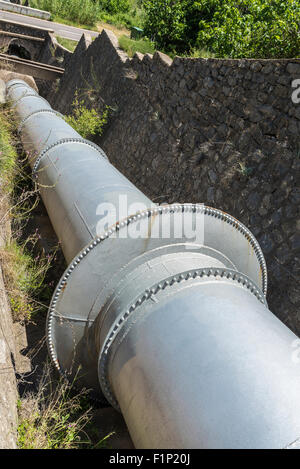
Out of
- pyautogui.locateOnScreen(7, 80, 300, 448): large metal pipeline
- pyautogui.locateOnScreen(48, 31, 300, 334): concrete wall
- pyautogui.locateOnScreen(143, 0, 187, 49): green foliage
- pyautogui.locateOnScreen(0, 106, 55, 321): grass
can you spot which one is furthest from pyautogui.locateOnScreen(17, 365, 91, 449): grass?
pyautogui.locateOnScreen(143, 0, 187, 49): green foliage

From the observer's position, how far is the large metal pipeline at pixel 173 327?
4.63 ft

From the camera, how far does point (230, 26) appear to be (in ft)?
25.1

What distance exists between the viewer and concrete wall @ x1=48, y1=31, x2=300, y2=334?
3.89 m

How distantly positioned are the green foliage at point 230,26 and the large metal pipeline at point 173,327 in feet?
12.5

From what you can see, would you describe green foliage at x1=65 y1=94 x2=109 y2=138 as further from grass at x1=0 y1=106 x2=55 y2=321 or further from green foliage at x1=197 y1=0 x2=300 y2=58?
grass at x1=0 y1=106 x2=55 y2=321

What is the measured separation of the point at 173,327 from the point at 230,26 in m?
7.44

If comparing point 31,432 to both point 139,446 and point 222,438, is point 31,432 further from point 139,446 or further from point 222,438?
point 222,438

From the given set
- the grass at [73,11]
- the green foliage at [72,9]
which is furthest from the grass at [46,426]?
the green foliage at [72,9]

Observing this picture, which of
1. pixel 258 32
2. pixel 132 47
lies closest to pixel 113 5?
pixel 132 47

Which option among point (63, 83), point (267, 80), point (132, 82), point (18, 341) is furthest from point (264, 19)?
point (18, 341)

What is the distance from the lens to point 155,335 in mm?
1754

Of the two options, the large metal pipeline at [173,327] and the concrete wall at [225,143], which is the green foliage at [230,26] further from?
the large metal pipeline at [173,327]

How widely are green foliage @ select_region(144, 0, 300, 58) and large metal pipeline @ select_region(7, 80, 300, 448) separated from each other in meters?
3.82

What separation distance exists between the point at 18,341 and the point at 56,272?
39.4 inches
